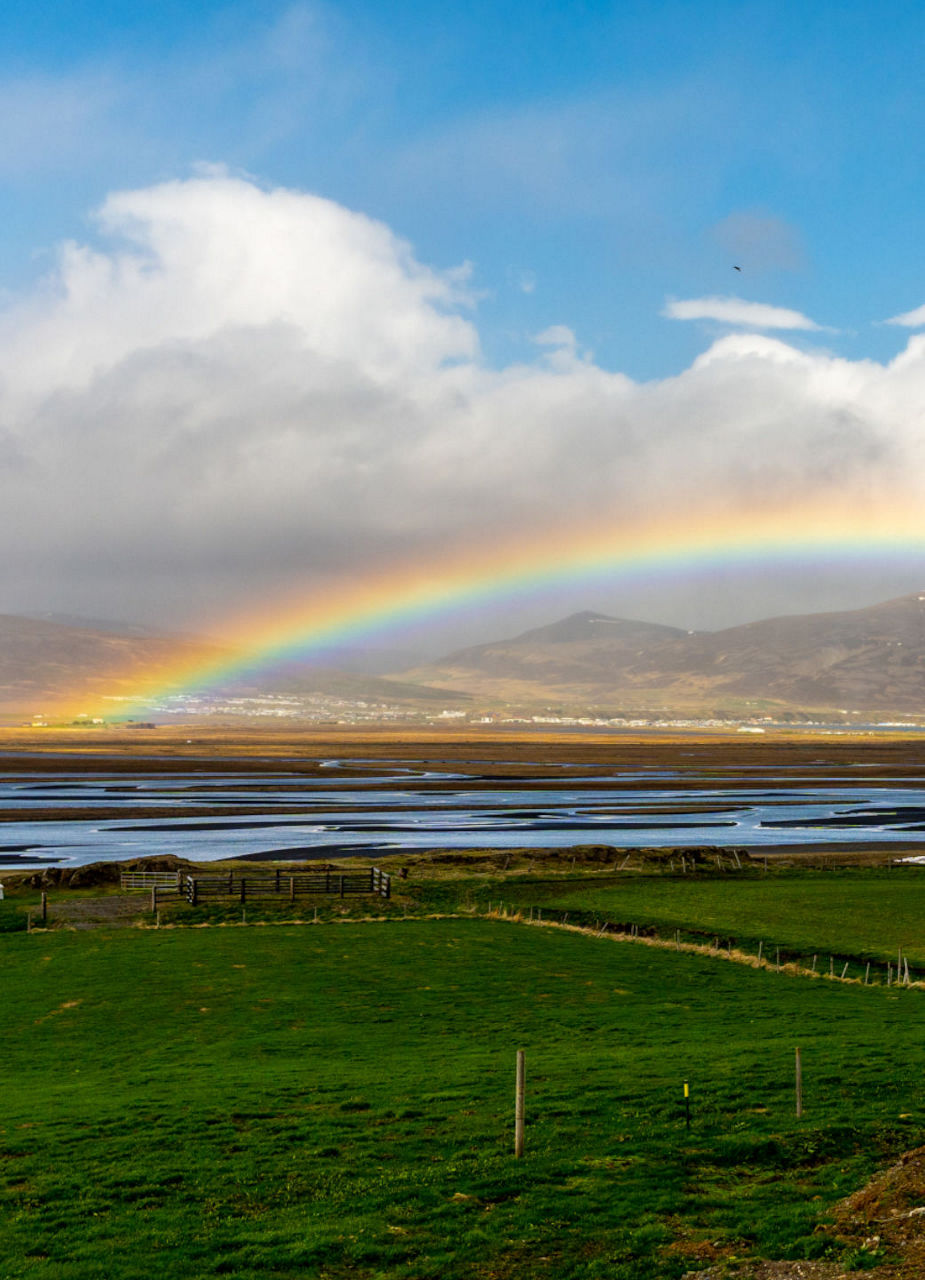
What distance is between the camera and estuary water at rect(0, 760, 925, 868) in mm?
79812

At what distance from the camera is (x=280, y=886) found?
52.8m

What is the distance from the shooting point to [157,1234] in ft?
46.9

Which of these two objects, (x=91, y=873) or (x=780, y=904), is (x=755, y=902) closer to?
(x=780, y=904)

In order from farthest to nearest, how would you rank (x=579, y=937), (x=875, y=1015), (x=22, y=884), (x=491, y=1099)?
1. (x=22, y=884)
2. (x=579, y=937)
3. (x=875, y=1015)
4. (x=491, y=1099)

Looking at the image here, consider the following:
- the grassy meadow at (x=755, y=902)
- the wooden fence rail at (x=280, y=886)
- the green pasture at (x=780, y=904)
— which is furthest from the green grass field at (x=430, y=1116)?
the wooden fence rail at (x=280, y=886)

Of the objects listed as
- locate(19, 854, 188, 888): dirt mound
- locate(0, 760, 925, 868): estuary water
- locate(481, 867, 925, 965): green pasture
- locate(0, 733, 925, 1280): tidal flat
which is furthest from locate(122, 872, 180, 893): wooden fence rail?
locate(481, 867, 925, 965): green pasture

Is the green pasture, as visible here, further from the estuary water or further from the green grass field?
the estuary water

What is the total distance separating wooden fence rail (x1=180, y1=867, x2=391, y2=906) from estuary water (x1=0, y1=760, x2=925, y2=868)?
17.7 metres

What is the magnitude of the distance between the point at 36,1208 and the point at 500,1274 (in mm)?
7608

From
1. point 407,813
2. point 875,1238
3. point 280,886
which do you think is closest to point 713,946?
point 280,886

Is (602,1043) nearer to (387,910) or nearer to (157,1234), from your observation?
(157,1234)

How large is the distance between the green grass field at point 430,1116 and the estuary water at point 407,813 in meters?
41.4

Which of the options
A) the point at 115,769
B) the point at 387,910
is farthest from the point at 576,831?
the point at 115,769

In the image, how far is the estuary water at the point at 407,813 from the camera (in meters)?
79.8
